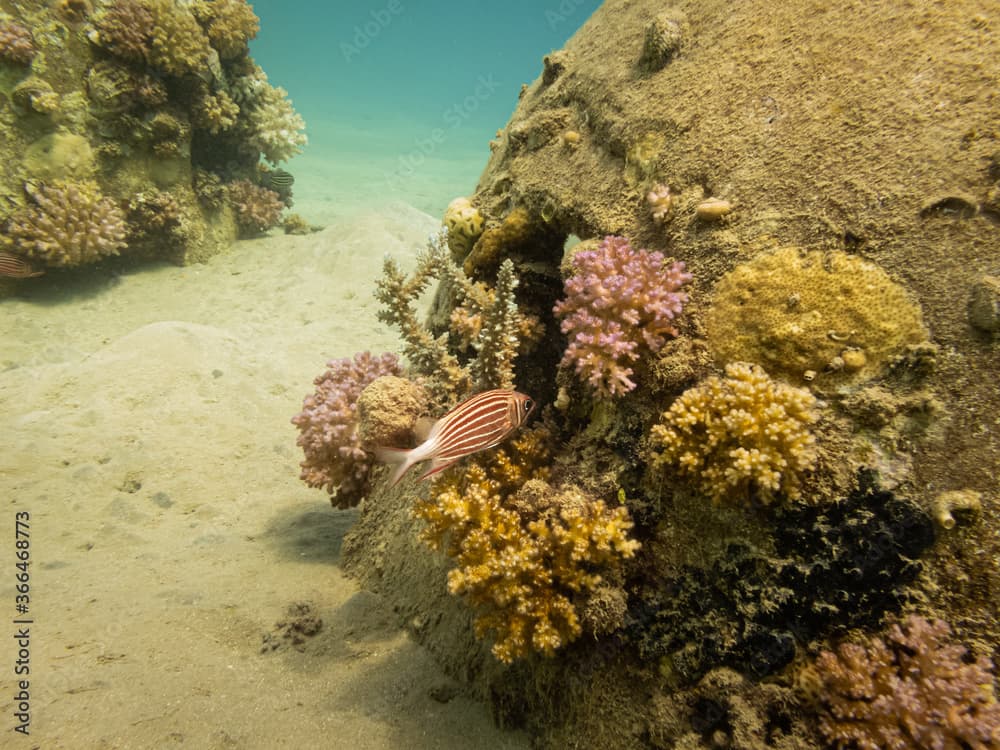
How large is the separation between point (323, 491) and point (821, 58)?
573 cm

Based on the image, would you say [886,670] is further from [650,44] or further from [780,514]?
[650,44]

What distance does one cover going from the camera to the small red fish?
7985 mm

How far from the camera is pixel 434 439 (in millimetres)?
2457

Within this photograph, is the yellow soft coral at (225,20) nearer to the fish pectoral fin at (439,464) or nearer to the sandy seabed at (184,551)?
the sandy seabed at (184,551)

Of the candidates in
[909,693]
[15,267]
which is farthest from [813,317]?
Answer: [15,267]

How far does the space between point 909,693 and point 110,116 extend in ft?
41.1

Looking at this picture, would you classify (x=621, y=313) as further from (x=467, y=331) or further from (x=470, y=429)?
(x=467, y=331)

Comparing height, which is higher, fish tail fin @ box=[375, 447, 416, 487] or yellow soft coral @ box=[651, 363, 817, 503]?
yellow soft coral @ box=[651, 363, 817, 503]

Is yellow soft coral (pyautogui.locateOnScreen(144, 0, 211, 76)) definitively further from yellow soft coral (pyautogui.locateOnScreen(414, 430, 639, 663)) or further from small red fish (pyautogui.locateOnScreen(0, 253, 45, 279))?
yellow soft coral (pyautogui.locateOnScreen(414, 430, 639, 663))

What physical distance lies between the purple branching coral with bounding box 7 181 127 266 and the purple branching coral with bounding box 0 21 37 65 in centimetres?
194

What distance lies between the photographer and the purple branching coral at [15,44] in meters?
7.84

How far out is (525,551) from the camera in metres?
2.59

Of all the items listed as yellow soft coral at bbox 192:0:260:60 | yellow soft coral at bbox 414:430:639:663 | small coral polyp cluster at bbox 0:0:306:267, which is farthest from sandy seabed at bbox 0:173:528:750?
yellow soft coral at bbox 192:0:260:60

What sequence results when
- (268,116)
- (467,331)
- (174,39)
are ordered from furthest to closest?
(268,116) → (174,39) → (467,331)
